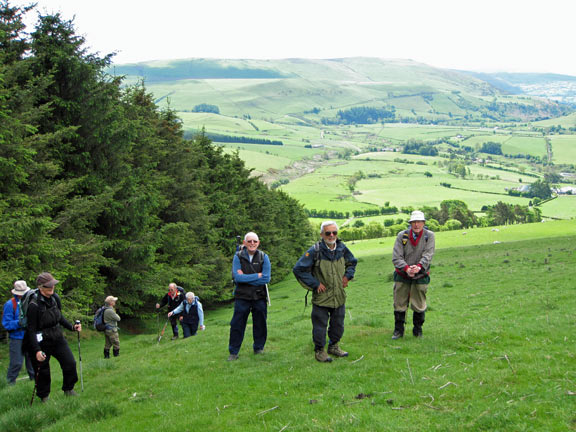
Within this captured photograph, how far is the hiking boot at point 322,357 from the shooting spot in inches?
402

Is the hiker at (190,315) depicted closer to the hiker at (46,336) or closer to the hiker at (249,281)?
the hiker at (249,281)

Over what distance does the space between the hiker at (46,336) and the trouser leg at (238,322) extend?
3718mm

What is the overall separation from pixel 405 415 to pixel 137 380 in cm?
684

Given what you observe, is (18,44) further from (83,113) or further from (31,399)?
(31,399)

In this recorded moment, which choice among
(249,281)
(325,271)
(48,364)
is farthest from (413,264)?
(48,364)

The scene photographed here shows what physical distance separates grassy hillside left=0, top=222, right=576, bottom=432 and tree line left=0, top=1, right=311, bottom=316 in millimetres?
6017

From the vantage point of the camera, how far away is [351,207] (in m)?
156

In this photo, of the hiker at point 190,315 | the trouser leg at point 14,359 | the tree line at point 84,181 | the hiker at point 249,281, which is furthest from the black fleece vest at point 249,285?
the tree line at point 84,181

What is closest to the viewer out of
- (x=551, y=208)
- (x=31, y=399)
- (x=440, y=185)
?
(x=31, y=399)

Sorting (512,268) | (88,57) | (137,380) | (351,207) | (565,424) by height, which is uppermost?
(88,57)

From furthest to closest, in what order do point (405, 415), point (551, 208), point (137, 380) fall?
point (551, 208)
point (137, 380)
point (405, 415)

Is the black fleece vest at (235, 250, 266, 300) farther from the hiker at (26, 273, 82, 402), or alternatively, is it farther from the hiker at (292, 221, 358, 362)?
the hiker at (26, 273, 82, 402)

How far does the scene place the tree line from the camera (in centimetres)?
1716

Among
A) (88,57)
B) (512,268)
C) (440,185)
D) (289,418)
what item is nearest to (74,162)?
(88,57)
